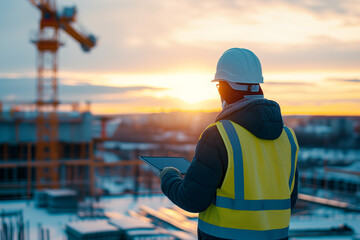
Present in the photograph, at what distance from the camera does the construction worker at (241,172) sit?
6.18ft

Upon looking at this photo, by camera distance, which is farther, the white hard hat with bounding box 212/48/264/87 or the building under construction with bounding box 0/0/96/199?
the building under construction with bounding box 0/0/96/199

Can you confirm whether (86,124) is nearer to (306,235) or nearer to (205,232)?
(306,235)

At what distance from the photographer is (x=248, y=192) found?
1912 millimetres

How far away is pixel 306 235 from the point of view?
8.07m

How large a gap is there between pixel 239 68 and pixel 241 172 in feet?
1.73

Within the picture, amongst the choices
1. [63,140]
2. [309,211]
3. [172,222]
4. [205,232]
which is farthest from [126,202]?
[63,140]

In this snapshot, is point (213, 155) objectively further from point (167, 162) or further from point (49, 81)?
point (49, 81)

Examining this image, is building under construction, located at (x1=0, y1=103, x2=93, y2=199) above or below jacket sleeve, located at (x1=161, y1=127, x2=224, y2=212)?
below

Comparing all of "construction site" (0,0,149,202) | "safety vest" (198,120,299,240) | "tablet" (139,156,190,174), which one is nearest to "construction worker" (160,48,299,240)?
"safety vest" (198,120,299,240)

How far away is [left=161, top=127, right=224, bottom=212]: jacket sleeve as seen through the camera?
1.87m

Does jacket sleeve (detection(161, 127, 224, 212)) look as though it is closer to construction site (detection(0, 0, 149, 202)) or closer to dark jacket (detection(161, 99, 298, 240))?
dark jacket (detection(161, 99, 298, 240))

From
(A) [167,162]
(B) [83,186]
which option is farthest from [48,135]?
(A) [167,162]

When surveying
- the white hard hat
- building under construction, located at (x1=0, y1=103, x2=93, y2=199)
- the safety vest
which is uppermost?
the white hard hat

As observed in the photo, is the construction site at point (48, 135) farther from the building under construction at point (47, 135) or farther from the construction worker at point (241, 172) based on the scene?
the construction worker at point (241, 172)
